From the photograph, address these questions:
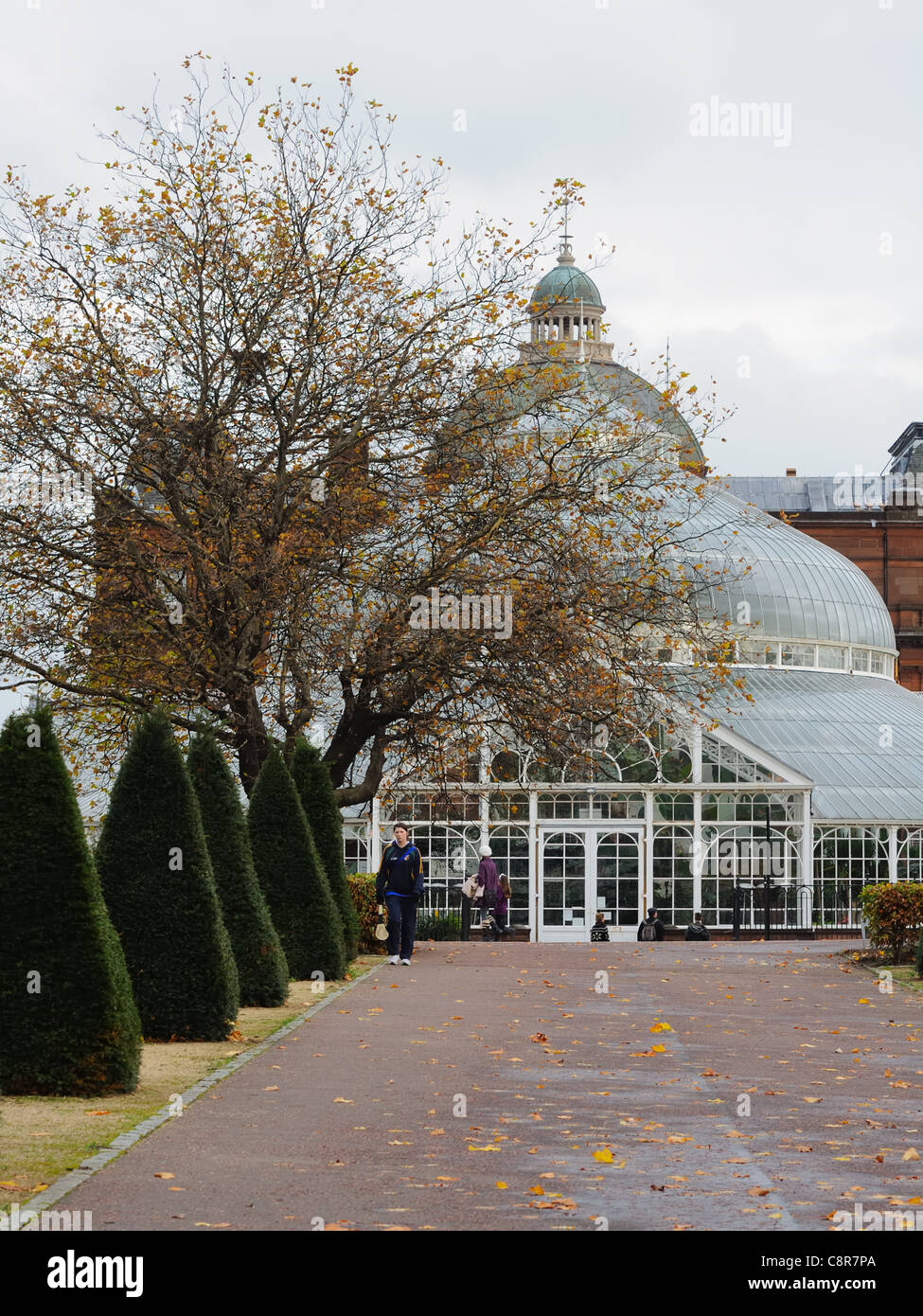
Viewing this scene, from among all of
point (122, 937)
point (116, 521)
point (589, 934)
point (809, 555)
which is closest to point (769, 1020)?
point (122, 937)

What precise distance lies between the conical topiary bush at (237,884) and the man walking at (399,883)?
4.38 m

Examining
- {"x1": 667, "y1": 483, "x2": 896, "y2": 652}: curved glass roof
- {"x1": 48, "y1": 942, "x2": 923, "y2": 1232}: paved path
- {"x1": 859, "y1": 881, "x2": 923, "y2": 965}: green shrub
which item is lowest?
{"x1": 48, "y1": 942, "x2": 923, "y2": 1232}: paved path

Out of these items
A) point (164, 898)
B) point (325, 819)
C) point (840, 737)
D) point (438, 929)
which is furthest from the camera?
point (840, 737)

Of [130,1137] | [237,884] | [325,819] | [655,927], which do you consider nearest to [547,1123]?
[130,1137]

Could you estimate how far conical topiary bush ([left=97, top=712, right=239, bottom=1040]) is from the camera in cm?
1415

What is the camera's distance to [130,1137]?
956 centimetres

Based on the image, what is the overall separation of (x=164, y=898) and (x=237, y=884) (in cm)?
298

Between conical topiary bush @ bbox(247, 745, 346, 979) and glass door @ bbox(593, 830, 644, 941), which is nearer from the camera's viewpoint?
conical topiary bush @ bbox(247, 745, 346, 979)

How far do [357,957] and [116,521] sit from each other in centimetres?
773

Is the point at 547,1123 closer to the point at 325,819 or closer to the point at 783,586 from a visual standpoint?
the point at 325,819

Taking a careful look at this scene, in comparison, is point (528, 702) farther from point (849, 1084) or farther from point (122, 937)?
point (849, 1084)

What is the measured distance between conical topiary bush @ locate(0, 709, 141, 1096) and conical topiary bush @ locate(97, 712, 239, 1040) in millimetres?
2152

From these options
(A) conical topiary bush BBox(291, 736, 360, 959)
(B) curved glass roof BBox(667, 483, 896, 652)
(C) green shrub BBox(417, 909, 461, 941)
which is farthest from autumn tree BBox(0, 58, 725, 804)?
(B) curved glass roof BBox(667, 483, 896, 652)

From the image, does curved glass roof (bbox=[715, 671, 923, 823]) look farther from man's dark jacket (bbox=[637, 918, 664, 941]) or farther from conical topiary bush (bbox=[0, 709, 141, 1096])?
conical topiary bush (bbox=[0, 709, 141, 1096])
